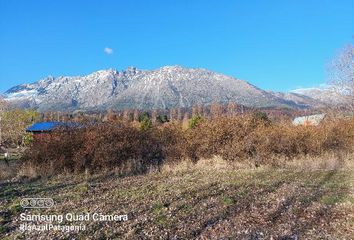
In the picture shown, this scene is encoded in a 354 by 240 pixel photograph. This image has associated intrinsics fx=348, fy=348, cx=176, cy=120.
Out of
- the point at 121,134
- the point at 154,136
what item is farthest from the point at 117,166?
the point at 154,136

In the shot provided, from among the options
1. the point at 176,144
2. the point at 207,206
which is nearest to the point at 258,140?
the point at 176,144

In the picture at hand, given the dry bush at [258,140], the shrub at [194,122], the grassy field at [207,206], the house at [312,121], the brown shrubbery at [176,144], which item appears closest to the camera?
the grassy field at [207,206]

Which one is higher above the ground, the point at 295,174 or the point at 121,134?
the point at 121,134

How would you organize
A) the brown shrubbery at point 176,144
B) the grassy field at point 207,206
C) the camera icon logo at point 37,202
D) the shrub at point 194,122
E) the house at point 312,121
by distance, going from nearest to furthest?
the grassy field at point 207,206
the camera icon logo at point 37,202
the brown shrubbery at point 176,144
the shrub at point 194,122
the house at point 312,121

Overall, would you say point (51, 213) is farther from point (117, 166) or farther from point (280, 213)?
point (117, 166)

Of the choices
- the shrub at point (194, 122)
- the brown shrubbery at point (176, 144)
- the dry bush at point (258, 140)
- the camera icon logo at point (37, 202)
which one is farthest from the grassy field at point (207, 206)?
the shrub at point (194, 122)

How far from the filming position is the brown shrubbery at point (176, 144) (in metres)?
17.4

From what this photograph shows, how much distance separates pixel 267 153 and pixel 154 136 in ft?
21.5

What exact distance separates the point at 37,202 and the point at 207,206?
5076mm

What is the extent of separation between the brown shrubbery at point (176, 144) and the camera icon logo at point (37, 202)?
6624 millimetres

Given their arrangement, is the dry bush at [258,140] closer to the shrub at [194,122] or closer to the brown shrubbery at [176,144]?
the brown shrubbery at [176,144]

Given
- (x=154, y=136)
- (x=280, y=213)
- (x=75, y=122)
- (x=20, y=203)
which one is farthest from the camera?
(x=154, y=136)

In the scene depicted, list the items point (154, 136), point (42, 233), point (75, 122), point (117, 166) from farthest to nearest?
point (154, 136), point (75, 122), point (117, 166), point (42, 233)

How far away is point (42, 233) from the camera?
23.6 feet
